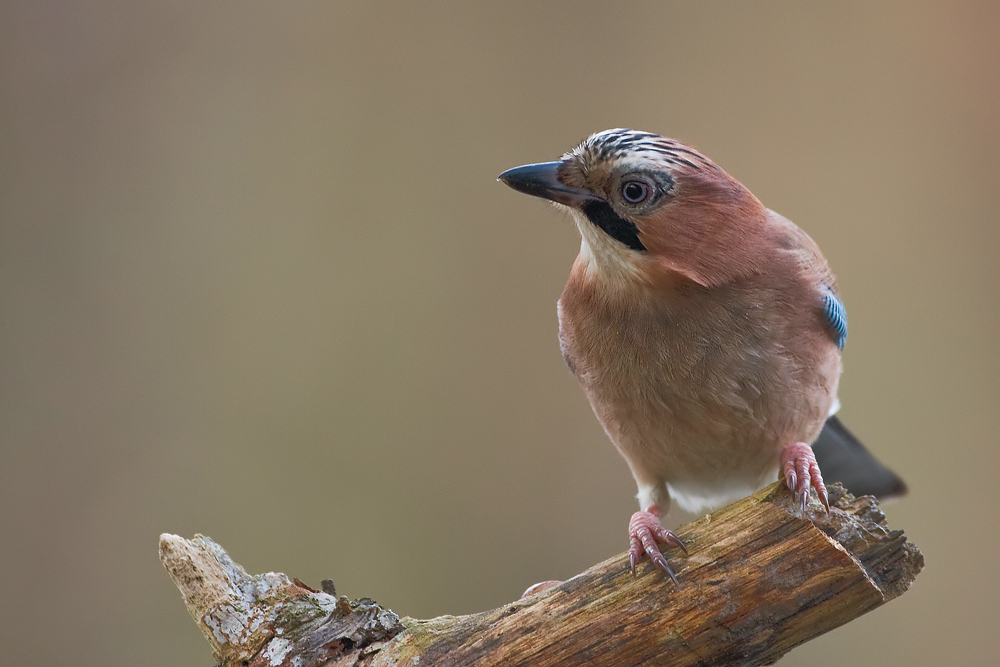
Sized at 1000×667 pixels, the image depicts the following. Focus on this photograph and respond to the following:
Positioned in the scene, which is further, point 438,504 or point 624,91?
point 624,91

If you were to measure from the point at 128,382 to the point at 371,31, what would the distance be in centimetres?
244

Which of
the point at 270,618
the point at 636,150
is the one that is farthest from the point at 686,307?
the point at 270,618

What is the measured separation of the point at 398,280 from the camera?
5.39 meters

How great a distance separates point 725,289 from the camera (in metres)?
2.54

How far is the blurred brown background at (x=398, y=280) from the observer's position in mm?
4828

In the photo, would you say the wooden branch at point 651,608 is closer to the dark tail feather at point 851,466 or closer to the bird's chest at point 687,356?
the bird's chest at point 687,356

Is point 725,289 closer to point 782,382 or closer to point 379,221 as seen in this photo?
point 782,382

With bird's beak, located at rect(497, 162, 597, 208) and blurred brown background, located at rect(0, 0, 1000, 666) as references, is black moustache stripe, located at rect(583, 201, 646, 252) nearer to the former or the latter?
bird's beak, located at rect(497, 162, 597, 208)

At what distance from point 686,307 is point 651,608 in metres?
0.82

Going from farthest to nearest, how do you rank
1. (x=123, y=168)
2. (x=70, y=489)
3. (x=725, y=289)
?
(x=123, y=168), (x=70, y=489), (x=725, y=289)

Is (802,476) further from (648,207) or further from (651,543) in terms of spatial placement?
(648,207)

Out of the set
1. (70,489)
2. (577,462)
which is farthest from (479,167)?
(70,489)

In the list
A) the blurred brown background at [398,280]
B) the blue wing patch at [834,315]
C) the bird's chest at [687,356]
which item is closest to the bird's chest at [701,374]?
the bird's chest at [687,356]

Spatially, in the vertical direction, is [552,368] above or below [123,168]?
below
